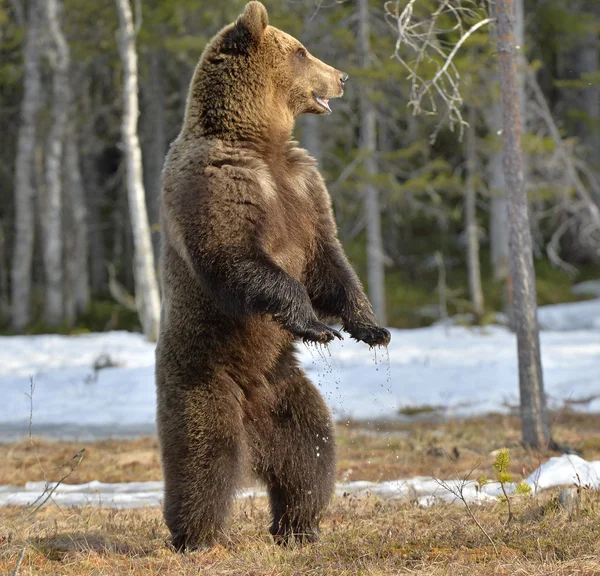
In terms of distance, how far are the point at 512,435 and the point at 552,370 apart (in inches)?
171

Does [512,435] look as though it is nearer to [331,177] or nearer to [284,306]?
[284,306]

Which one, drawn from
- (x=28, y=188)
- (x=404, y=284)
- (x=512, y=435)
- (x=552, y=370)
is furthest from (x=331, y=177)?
(x=512, y=435)

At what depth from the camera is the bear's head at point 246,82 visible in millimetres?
4973

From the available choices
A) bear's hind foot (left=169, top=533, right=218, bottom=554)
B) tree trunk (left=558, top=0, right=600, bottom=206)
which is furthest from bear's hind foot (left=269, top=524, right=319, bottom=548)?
tree trunk (left=558, top=0, right=600, bottom=206)

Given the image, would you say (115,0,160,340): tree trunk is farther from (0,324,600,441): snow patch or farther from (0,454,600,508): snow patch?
(0,454,600,508): snow patch

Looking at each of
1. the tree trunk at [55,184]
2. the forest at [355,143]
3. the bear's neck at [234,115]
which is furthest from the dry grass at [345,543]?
the tree trunk at [55,184]

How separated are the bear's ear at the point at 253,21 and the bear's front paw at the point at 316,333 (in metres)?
1.78

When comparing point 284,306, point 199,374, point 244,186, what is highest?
point 244,186

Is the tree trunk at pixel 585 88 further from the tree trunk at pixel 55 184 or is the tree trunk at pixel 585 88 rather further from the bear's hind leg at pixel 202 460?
the bear's hind leg at pixel 202 460

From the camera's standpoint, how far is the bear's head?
497 cm

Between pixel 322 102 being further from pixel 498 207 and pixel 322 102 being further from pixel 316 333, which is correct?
pixel 498 207

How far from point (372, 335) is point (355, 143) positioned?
947 inches

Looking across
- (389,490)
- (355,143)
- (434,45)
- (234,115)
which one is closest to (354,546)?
(389,490)

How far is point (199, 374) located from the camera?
4699 millimetres
